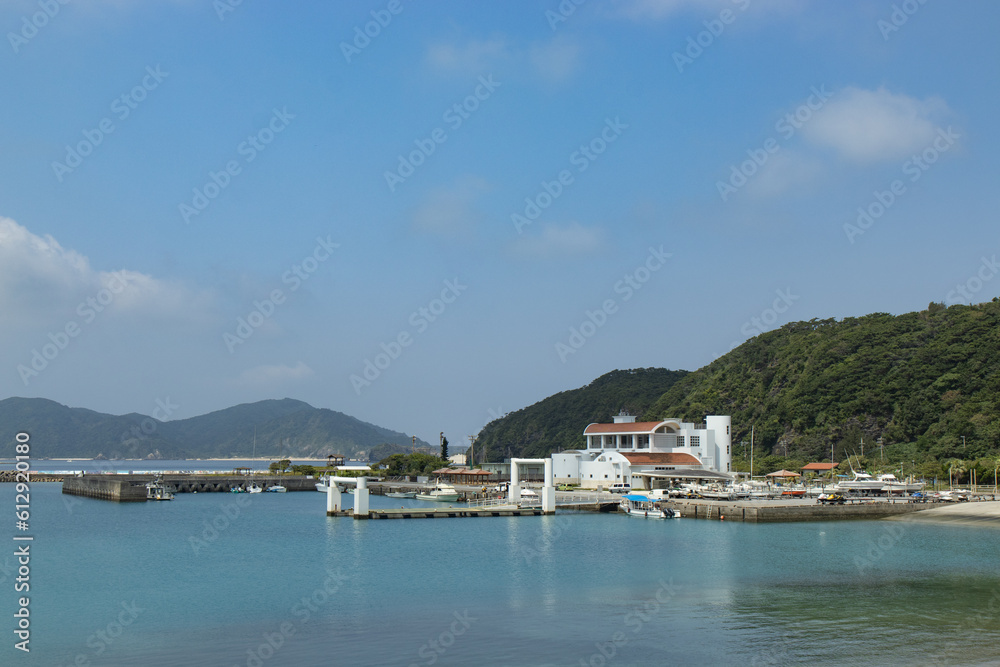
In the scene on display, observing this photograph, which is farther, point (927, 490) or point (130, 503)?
point (130, 503)

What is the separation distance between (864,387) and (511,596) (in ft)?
275

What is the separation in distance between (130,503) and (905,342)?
90778 mm

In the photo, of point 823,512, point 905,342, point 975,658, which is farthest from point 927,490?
point 975,658

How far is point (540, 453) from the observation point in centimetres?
15888

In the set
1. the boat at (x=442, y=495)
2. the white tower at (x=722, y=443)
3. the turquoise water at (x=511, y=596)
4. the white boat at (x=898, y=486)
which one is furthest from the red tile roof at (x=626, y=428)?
the turquoise water at (x=511, y=596)

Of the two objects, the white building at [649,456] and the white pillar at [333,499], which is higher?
the white building at [649,456]

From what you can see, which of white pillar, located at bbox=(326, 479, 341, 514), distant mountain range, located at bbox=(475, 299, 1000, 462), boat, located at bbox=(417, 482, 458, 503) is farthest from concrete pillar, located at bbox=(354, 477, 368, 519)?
distant mountain range, located at bbox=(475, 299, 1000, 462)

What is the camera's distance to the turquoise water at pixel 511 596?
20.0m

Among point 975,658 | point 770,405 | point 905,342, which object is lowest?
point 975,658

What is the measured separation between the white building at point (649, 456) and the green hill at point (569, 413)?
209 feet

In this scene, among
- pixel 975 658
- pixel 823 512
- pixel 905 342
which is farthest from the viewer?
pixel 905 342

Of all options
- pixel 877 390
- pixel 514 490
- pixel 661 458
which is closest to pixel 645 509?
pixel 514 490

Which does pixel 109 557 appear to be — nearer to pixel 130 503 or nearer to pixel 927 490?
pixel 130 503

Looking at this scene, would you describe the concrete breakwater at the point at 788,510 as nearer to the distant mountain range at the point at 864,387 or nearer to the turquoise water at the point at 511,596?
the turquoise water at the point at 511,596
